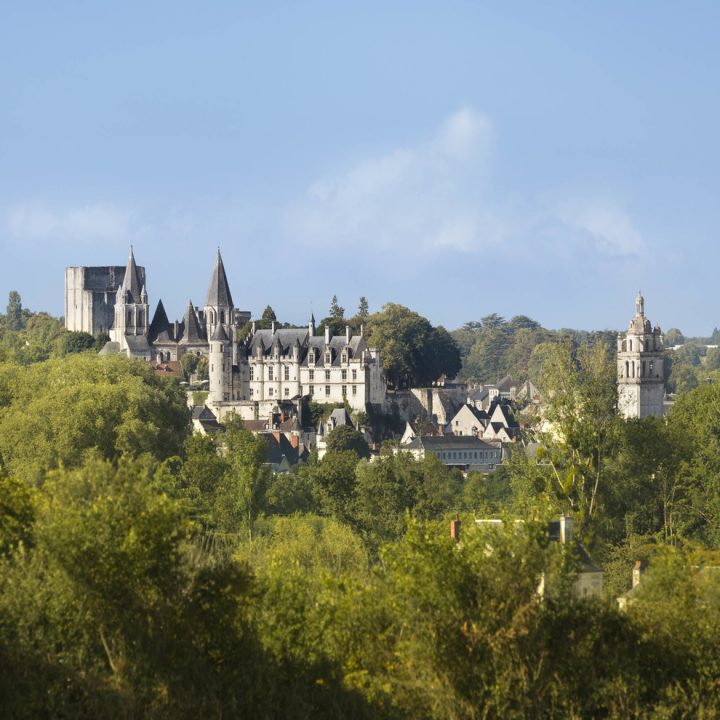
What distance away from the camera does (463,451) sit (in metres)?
137

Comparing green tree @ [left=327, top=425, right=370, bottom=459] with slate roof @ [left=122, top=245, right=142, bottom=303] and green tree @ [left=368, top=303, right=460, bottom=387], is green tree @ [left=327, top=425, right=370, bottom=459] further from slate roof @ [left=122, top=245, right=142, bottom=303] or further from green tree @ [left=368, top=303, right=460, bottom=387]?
slate roof @ [left=122, top=245, right=142, bottom=303]

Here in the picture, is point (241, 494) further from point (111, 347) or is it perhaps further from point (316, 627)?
point (111, 347)

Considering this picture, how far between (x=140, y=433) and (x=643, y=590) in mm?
35267

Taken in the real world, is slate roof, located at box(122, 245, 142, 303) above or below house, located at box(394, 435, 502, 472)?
above

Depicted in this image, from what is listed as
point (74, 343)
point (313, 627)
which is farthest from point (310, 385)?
point (313, 627)

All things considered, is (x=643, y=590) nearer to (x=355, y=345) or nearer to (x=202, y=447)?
(x=202, y=447)

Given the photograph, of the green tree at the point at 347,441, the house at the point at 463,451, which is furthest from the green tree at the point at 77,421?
the house at the point at 463,451

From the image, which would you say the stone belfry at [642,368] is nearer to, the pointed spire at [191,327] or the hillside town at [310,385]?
the hillside town at [310,385]

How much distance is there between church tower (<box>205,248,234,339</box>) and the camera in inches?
6147

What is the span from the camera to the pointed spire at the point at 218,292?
156500 millimetres

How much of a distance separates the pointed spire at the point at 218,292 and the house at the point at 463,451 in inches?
998

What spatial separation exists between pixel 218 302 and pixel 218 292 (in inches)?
32.1

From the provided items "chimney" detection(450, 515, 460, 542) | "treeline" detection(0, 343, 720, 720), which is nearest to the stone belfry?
"chimney" detection(450, 515, 460, 542)

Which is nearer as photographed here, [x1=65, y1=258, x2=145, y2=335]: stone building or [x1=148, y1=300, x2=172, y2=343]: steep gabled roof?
[x1=148, y1=300, x2=172, y2=343]: steep gabled roof
